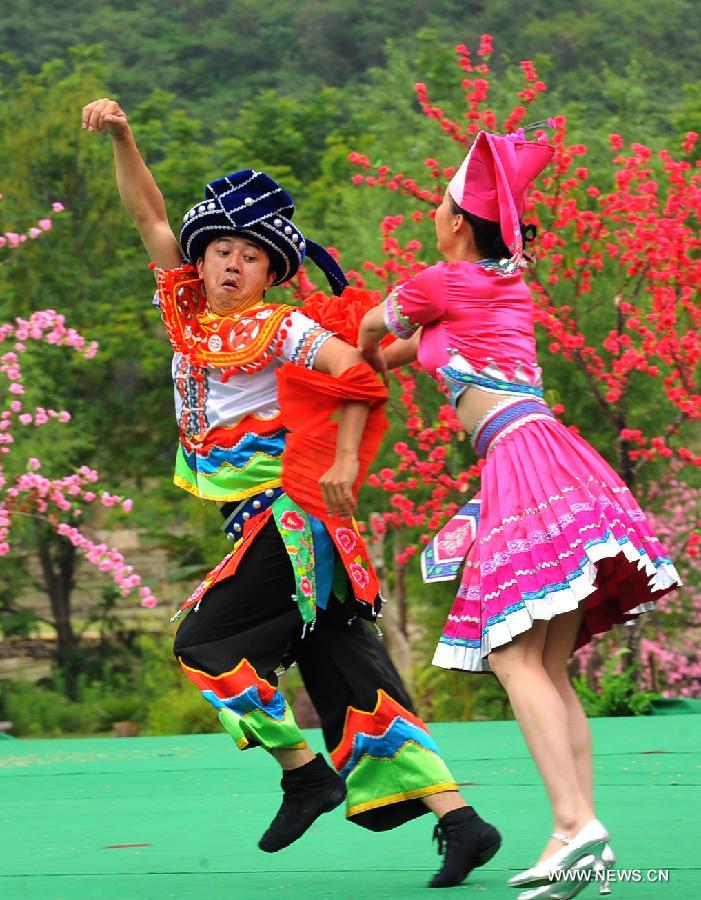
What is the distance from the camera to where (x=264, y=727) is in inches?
144

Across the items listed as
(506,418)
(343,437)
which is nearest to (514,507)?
(506,418)

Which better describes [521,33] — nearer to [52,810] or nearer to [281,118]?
[281,118]

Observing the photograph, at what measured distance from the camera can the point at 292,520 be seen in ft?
12.3

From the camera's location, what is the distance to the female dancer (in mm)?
3227

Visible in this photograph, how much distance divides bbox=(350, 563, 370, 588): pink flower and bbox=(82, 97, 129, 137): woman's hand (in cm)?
112

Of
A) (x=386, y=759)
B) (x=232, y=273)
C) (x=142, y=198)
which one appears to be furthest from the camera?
(x=142, y=198)

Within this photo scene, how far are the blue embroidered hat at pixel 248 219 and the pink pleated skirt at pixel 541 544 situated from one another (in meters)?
0.77

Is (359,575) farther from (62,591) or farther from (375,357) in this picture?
(62,591)

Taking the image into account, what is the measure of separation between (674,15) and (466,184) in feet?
131

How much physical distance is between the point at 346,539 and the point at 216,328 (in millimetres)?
562

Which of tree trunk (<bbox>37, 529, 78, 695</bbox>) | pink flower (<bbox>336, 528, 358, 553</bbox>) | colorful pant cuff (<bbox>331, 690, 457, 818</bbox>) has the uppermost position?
pink flower (<bbox>336, 528, 358, 553</bbox>)

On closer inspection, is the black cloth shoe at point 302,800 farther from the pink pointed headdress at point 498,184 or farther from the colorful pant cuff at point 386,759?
the pink pointed headdress at point 498,184

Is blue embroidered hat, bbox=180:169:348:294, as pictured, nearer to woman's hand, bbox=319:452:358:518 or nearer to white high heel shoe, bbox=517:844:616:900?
woman's hand, bbox=319:452:358:518

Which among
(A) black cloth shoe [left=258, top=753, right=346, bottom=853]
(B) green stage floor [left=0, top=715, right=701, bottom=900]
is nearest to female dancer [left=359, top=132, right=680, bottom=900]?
(B) green stage floor [left=0, top=715, right=701, bottom=900]
